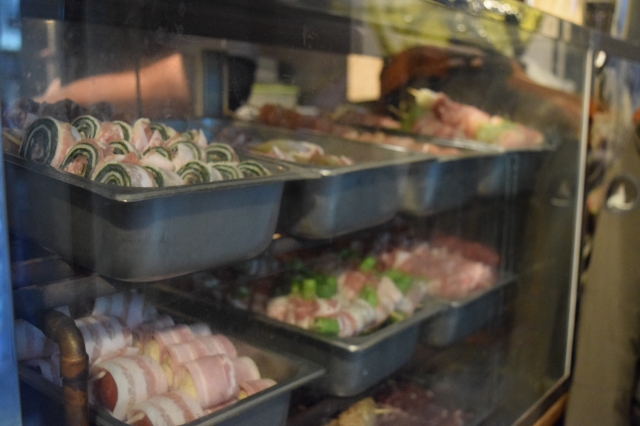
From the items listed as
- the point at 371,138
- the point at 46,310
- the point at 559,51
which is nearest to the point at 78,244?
the point at 46,310

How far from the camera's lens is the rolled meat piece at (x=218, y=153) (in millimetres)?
841

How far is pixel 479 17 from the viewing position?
100cm

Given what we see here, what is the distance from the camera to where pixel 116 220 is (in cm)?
59

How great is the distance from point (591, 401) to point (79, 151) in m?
1.42

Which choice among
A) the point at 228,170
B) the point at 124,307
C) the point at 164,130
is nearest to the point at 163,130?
the point at 164,130

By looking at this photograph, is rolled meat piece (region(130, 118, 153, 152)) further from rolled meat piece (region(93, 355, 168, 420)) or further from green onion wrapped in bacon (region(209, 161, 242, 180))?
rolled meat piece (region(93, 355, 168, 420))

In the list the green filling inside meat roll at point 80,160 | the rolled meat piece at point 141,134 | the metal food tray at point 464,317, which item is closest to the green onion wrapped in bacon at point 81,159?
the green filling inside meat roll at point 80,160

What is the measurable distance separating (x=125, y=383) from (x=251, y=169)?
31 centimetres

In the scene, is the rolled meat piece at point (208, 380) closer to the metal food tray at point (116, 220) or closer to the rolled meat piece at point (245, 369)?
the rolled meat piece at point (245, 369)

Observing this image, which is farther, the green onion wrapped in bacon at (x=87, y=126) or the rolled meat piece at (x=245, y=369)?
the rolled meat piece at (x=245, y=369)

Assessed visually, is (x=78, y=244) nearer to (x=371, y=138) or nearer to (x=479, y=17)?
(x=479, y=17)

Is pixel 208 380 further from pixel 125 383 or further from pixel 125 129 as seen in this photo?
pixel 125 129

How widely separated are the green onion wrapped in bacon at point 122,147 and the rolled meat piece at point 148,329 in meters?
0.22

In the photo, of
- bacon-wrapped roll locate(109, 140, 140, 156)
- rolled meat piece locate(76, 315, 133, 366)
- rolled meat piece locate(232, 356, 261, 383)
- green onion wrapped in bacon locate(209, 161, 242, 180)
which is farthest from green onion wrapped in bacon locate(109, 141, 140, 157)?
rolled meat piece locate(232, 356, 261, 383)
